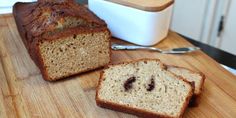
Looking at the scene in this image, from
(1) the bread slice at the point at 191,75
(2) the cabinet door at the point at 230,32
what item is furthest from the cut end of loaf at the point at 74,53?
(2) the cabinet door at the point at 230,32

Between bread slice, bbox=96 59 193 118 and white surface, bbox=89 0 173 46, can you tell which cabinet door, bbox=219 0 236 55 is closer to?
white surface, bbox=89 0 173 46

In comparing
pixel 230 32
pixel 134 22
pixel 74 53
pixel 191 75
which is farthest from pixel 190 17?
pixel 74 53

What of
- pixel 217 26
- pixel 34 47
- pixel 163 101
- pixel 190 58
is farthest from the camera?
pixel 217 26

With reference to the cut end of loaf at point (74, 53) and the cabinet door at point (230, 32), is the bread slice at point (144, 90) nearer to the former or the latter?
the cut end of loaf at point (74, 53)

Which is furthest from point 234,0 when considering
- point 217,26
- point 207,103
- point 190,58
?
point 207,103

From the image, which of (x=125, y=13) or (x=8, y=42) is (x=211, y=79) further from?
(x=8, y=42)

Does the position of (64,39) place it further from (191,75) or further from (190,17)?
(190,17)
